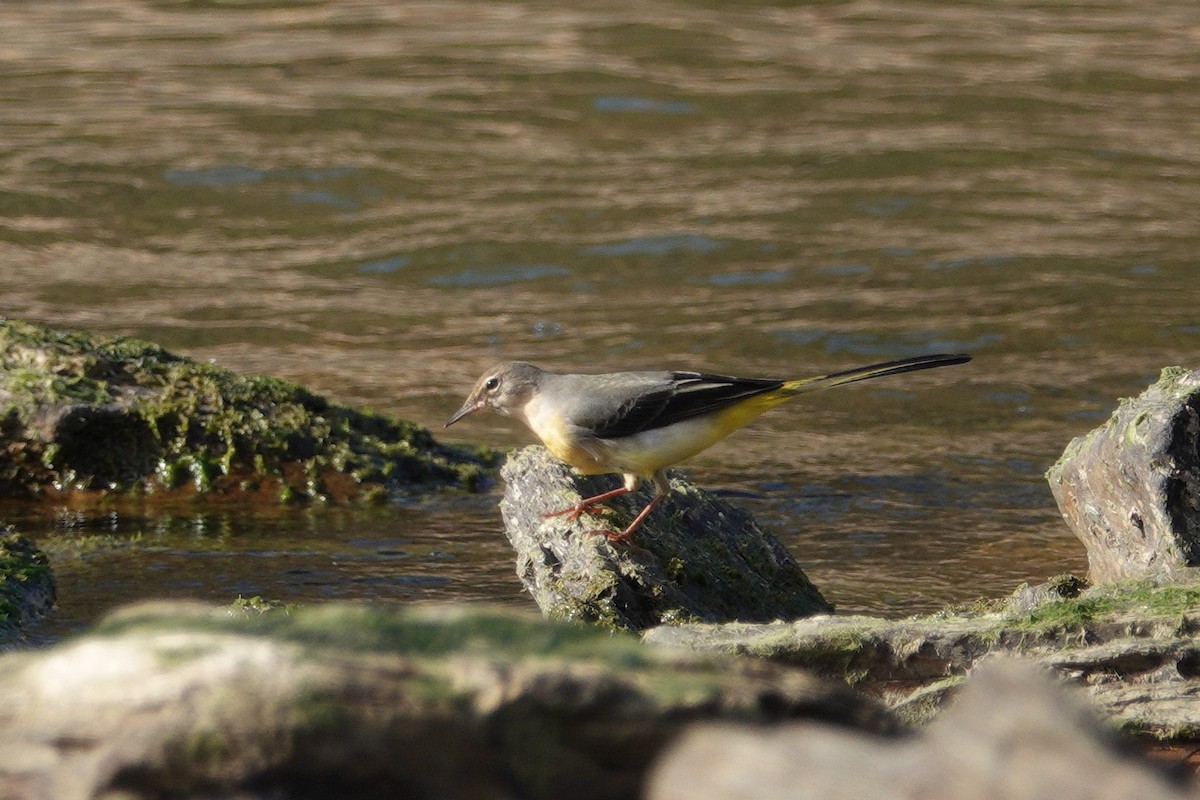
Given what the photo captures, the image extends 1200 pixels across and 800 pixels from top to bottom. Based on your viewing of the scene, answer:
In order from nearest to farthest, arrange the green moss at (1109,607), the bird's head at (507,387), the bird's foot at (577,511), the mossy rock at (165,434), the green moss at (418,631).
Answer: the green moss at (418,631) < the green moss at (1109,607) < the bird's foot at (577,511) < the bird's head at (507,387) < the mossy rock at (165,434)

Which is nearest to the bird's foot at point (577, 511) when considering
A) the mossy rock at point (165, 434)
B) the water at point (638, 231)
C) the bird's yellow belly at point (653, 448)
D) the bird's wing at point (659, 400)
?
the bird's yellow belly at point (653, 448)

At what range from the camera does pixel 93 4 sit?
23.7m

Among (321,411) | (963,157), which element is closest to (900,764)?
(321,411)

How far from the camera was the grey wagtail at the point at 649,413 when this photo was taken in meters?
6.93

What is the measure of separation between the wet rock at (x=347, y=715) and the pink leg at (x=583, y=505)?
3.57m

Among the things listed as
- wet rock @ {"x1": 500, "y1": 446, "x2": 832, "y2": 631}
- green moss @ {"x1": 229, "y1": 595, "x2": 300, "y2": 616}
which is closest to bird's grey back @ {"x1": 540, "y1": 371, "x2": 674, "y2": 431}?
wet rock @ {"x1": 500, "y1": 446, "x2": 832, "y2": 631}

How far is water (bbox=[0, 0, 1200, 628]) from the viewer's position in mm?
8969

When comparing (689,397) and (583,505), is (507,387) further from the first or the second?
(583,505)

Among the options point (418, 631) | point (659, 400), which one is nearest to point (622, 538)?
point (659, 400)

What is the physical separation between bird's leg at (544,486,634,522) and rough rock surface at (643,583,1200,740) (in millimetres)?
1205

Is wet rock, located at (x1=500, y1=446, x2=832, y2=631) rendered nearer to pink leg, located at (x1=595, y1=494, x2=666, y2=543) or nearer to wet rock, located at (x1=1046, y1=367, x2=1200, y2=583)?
pink leg, located at (x1=595, y1=494, x2=666, y2=543)

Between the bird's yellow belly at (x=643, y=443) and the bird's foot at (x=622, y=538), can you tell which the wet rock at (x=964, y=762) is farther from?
the bird's yellow belly at (x=643, y=443)

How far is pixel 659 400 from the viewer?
714 centimetres

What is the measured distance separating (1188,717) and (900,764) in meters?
2.66
